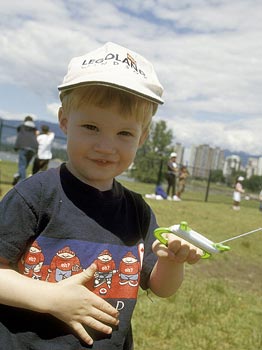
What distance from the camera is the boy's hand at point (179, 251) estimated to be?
4.68ft

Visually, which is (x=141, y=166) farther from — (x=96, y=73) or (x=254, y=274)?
(x=96, y=73)

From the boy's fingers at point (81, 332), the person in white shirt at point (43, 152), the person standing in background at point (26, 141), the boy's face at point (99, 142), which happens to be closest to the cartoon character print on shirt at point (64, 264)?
the boy's fingers at point (81, 332)

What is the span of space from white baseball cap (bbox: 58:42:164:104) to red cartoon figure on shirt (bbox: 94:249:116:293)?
0.52 meters

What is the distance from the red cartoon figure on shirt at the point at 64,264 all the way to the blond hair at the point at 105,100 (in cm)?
46

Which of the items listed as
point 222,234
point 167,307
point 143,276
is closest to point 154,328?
point 167,307

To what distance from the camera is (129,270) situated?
1.52 metres

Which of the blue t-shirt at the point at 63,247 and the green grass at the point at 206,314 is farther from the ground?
the blue t-shirt at the point at 63,247

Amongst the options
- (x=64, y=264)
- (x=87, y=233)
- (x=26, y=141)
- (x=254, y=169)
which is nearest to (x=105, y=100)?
(x=87, y=233)

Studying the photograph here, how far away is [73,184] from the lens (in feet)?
4.98

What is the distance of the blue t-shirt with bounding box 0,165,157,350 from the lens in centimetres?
137

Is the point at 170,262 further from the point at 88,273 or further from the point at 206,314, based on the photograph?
the point at 206,314

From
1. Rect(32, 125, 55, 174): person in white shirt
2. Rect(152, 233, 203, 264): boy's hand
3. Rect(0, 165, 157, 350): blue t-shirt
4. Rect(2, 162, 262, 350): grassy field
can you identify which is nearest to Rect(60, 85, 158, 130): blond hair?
Rect(0, 165, 157, 350): blue t-shirt

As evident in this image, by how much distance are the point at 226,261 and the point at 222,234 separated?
235cm

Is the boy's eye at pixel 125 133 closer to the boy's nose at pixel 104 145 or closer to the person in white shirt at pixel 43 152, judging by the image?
the boy's nose at pixel 104 145
